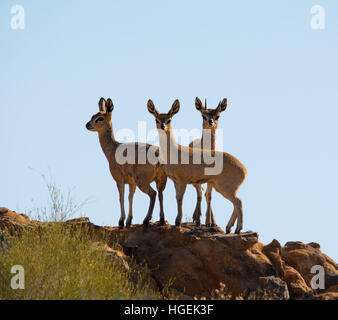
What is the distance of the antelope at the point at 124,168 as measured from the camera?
774 inches

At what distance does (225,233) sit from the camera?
1961cm

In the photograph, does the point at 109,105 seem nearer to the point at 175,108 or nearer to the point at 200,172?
the point at 175,108

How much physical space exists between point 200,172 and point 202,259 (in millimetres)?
2217

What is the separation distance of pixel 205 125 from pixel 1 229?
6863mm

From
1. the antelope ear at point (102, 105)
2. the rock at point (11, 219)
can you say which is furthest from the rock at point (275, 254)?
the rock at point (11, 219)

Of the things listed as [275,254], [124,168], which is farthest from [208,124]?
[275,254]

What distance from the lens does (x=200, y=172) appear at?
1906cm

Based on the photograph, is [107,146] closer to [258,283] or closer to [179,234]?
[179,234]

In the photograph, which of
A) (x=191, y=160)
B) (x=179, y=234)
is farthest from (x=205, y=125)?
(x=179, y=234)

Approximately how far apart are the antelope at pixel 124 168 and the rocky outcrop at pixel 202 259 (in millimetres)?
762

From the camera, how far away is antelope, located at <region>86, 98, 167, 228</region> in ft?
64.5

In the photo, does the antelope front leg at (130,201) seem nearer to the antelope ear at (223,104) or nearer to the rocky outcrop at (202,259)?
the rocky outcrop at (202,259)

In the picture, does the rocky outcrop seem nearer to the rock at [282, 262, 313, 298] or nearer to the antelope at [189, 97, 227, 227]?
the rock at [282, 262, 313, 298]

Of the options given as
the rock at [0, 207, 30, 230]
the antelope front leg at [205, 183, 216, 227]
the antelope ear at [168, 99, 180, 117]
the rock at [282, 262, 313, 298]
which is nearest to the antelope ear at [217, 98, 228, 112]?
the antelope ear at [168, 99, 180, 117]
